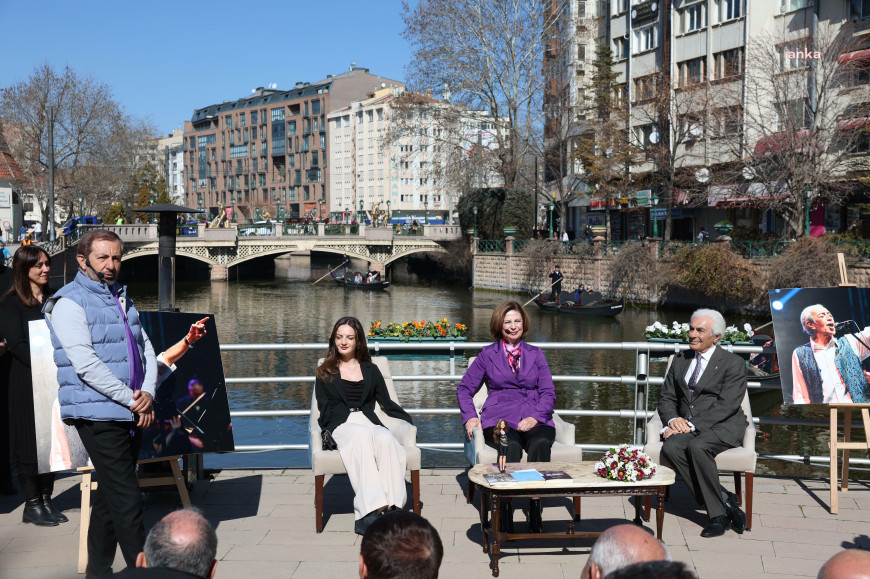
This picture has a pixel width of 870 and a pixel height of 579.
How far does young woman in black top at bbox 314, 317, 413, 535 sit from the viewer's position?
5.70 metres

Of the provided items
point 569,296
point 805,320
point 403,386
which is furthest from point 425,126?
point 805,320

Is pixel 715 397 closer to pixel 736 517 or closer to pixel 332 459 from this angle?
pixel 736 517

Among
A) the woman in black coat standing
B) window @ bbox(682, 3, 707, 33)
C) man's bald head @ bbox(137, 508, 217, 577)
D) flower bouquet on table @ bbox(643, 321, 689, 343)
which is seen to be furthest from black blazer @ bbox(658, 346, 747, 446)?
window @ bbox(682, 3, 707, 33)

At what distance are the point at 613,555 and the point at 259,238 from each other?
185 ft

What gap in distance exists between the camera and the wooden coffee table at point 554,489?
5137 millimetres

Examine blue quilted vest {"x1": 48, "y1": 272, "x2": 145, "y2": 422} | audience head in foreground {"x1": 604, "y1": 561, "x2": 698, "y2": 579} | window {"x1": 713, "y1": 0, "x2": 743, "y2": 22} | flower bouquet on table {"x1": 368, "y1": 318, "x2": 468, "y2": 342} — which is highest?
window {"x1": 713, "y1": 0, "x2": 743, "y2": 22}

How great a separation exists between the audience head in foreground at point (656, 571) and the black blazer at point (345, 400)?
4.12 m

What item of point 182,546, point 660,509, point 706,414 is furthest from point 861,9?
point 182,546

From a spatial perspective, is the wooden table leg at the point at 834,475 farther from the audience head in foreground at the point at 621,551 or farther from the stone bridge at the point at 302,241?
the stone bridge at the point at 302,241

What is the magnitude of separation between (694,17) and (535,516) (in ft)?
132

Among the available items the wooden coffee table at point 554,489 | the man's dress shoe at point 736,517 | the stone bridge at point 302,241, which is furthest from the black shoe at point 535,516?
the stone bridge at point 302,241

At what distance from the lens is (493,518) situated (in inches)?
204

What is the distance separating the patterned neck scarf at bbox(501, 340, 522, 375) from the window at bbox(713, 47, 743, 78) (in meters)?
34.1

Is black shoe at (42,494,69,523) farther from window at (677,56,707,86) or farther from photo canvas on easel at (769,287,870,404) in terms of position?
window at (677,56,707,86)
